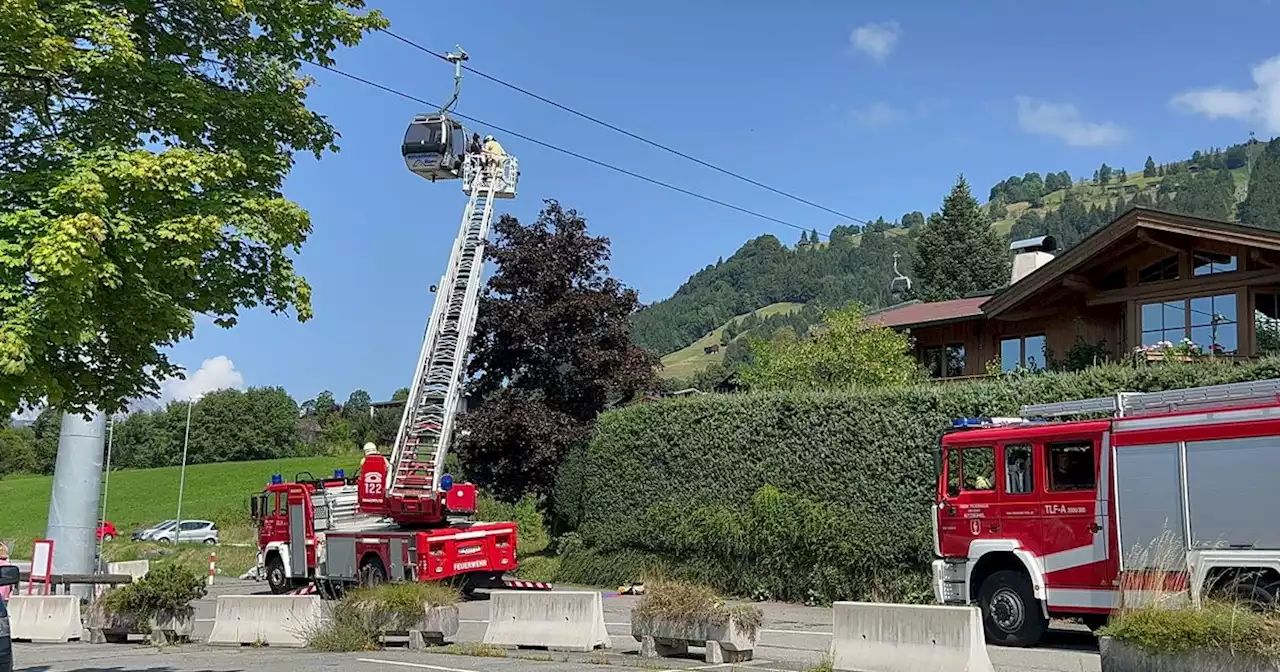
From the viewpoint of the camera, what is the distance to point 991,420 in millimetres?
15586

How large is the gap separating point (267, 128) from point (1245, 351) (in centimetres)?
2062

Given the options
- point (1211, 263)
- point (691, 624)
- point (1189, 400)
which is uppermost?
point (1211, 263)

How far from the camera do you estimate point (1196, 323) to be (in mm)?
24906

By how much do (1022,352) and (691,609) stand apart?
20.1 meters

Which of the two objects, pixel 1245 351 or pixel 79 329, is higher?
pixel 1245 351

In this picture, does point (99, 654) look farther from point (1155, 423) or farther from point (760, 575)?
point (1155, 423)

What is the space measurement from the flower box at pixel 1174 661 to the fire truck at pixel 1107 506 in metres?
1.52

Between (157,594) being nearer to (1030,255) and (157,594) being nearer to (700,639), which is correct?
(700,639)

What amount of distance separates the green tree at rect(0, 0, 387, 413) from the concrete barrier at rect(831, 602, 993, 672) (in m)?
6.08

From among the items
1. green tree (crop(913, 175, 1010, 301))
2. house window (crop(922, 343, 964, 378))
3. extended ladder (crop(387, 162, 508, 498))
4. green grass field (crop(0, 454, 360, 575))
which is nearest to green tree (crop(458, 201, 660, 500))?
extended ladder (crop(387, 162, 508, 498))

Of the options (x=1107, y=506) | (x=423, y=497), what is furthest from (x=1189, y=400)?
(x=423, y=497)

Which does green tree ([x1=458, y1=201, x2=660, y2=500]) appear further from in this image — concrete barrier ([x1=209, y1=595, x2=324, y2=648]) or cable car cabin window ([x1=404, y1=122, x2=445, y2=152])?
concrete barrier ([x1=209, y1=595, x2=324, y2=648])

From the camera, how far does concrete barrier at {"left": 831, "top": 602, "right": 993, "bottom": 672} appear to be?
1032cm

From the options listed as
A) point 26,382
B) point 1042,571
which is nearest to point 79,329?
point 26,382
